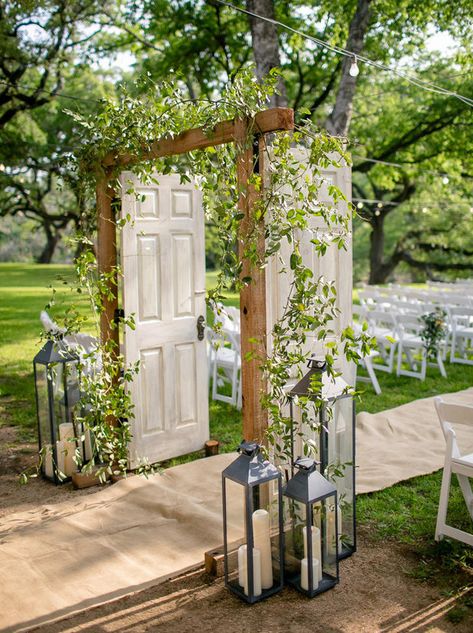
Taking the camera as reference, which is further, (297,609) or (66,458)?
(66,458)

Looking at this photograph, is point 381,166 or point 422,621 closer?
point 422,621

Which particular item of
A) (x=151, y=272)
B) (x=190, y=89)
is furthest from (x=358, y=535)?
(x=190, y=89)

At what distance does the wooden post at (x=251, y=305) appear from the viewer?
11.2 feet

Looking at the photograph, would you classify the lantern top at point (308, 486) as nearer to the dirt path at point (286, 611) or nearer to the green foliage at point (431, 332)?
the dirt path at point (286, 611)

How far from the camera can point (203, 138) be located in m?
3.81

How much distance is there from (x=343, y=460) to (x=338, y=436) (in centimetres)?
16

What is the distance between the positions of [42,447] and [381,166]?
12.1 m

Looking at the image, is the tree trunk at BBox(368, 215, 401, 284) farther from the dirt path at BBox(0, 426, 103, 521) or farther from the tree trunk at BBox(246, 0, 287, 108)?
the dirt path at BBox(0, 426, 103, 521)

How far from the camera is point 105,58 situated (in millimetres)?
14031

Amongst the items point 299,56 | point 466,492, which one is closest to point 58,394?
point 466,492

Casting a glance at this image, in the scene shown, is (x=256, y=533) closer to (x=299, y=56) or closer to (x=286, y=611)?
(x=286, y=611)

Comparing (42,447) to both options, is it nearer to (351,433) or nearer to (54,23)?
(351,433)

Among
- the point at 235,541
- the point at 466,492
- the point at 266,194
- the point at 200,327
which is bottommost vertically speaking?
the point at 235,541

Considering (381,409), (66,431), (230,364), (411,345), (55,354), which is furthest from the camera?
(411,345)
